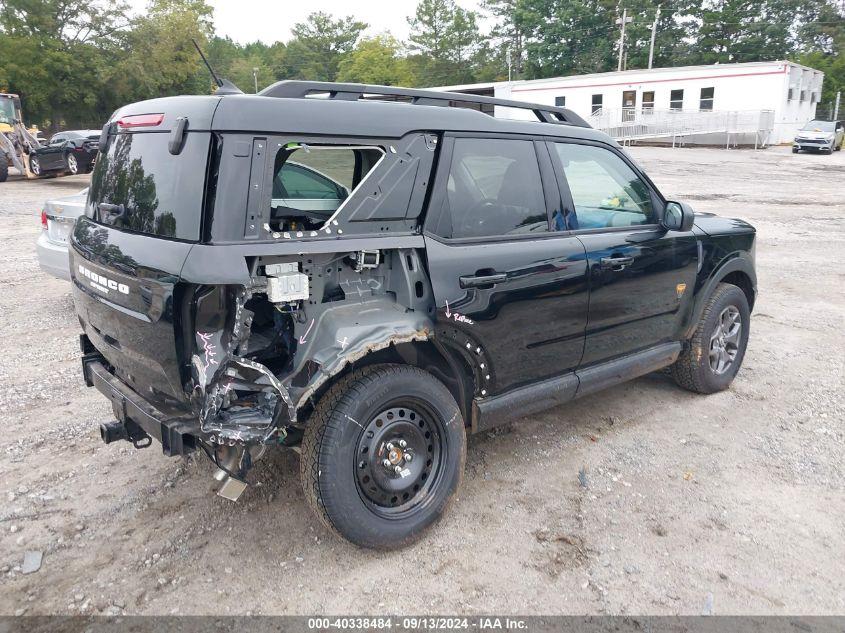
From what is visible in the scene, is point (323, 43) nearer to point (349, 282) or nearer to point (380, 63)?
point (380, 63)

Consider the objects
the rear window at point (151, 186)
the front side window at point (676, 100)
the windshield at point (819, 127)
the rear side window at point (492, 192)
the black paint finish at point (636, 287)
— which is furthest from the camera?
the front side window at point (676, 100)

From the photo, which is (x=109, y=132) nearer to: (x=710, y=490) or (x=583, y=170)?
(x=583, y=170)

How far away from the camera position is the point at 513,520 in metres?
3.32

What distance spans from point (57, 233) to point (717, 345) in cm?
610

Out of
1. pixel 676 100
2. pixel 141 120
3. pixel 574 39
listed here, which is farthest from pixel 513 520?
pixel 574 39

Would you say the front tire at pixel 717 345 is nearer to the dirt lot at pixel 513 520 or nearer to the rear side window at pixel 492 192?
the dirt lot at pixel 513 520

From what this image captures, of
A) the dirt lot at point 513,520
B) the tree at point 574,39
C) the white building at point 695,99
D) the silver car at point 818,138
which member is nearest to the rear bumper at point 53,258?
the dirt lot at point 513,520

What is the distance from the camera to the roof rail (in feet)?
9.44

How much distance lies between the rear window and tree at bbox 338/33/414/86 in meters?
69.7

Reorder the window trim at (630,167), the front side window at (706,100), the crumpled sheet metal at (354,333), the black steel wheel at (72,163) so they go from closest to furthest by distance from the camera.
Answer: the crumpled sheet metal at (354,333), the window trim at (630,167), the black steel wheel at (72,163), the front side window at (706,100)

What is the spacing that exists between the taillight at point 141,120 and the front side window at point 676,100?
3587 centimetres

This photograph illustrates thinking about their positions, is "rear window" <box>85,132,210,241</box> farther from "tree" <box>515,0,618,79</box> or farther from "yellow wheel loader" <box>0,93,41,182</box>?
"tree" <box>515,0,618,79</box>

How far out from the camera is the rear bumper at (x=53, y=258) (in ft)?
20.8

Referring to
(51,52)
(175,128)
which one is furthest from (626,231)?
(51,52)
